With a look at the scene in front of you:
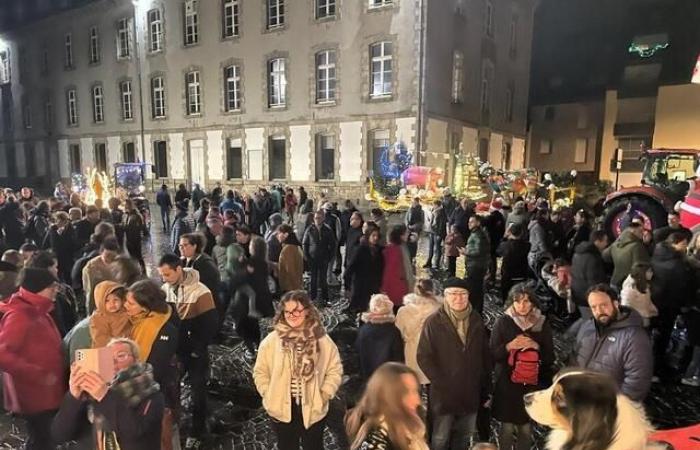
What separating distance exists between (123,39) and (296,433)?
31.0 m

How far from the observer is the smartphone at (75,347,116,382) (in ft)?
7.68

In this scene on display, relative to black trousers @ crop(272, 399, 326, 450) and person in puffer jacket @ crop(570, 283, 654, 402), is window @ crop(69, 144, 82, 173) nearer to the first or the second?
black trousers @ crop(272, 399, 326, 450)

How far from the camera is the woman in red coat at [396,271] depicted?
6.04 meters

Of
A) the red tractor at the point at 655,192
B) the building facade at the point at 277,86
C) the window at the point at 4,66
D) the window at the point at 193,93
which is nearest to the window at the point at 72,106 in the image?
the building facade at the point at 277,86

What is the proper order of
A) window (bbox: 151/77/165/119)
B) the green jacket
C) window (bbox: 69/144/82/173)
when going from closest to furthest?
the green jacket < window (bbox: 151/77/165/119) < window (bbox: 69/144/82/173)

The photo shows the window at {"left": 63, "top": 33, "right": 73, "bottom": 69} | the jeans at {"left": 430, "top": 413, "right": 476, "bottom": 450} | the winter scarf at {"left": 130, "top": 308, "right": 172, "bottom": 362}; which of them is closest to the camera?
the winter scarf at {"left": 130, "top": 308, "right": 172, "bottom": 362}

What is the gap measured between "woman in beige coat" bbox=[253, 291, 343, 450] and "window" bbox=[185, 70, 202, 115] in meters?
25.1

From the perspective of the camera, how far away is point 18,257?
16.2 feet

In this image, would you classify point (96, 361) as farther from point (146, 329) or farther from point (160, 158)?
point (160, 158)

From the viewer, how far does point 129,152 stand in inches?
1136

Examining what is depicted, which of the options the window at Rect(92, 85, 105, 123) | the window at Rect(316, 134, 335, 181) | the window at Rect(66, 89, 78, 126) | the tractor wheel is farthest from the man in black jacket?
the window at Rect(66, 89, 78, 126)

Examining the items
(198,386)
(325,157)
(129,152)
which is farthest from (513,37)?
(198,386)

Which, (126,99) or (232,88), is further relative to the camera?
(126,99)

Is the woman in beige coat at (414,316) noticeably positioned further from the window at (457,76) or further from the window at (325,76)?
the window at (457,76)
